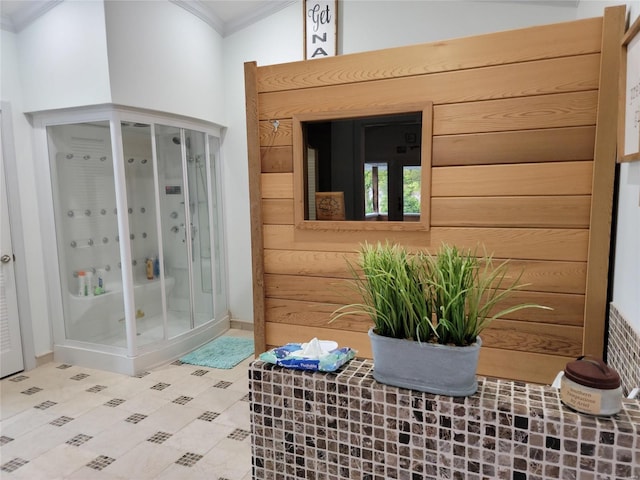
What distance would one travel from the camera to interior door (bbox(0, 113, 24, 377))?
3182mm

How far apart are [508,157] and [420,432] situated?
1318mm

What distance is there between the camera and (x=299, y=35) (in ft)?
11.8

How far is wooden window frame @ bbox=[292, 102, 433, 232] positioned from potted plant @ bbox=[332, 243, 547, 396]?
0.99m

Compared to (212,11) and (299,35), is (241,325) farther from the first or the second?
(212,11)

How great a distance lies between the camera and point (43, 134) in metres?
3.33

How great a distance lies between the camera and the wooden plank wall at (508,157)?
167 centimetres

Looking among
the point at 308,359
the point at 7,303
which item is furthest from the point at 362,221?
the point at 7,303

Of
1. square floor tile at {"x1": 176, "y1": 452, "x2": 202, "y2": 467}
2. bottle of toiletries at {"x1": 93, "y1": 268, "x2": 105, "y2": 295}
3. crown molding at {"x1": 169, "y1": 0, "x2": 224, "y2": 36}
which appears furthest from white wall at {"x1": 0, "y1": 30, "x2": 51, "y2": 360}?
square floor tile at {"x1": 176, "y1": 452, "x2": 202, "y2": 467}

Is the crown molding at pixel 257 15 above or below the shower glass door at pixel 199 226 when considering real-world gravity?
above

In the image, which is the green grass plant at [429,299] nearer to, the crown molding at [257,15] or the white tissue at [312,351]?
the white tissue at [312,351]

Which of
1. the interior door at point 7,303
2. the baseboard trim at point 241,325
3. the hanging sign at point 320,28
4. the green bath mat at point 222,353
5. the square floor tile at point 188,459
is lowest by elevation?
the square floor tile at point 188,459

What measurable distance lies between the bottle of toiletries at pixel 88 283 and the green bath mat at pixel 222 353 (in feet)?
3.38

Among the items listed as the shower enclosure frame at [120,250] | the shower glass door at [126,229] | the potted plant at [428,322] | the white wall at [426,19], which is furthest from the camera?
the shower glass door at [126,229]

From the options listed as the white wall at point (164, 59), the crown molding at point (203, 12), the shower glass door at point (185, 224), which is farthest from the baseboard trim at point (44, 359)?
the crown molding at point (203, 12)
